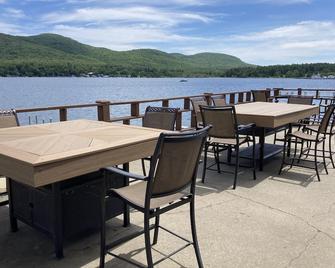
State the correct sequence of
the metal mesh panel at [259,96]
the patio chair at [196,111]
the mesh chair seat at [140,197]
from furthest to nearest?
the metal mesh panel at [259,96]
the patio chair at [196,111]
the mesh chair seat at [140,197]

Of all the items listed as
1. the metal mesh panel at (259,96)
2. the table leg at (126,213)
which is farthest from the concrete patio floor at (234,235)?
the metal mesh panel at (259,96)

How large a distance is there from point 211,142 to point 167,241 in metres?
1.94

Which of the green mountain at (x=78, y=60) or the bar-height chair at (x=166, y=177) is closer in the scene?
the bar-height chair at (x=166, y=177)

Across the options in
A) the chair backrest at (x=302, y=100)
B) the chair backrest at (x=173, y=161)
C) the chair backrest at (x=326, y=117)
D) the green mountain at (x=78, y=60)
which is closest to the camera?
the chair backrest at (x=173, y=161)

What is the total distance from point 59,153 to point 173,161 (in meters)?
0.72

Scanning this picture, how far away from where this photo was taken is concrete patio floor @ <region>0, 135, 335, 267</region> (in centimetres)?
252

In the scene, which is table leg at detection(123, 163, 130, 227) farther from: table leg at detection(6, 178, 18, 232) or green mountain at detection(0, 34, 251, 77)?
green mountain at detection(0, 34, 251, 77)

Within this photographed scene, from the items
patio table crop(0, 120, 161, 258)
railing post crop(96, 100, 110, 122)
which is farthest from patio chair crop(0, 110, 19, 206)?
railing post crop(96, 100, 110, 122)

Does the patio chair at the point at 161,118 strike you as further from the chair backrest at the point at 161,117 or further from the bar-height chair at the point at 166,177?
the bar-height chair at the point at 166,177

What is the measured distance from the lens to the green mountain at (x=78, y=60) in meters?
40.5

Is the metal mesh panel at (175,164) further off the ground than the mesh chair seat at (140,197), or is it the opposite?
the metal mesh panel at (175,164)

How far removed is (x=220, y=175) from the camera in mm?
4730

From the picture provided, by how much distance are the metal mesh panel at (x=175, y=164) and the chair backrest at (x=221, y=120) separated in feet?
6.68

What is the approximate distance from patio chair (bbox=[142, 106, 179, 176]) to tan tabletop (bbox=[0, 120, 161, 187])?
2.43 ft
